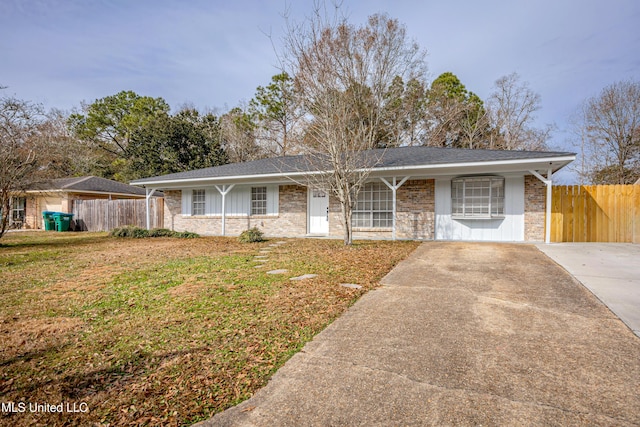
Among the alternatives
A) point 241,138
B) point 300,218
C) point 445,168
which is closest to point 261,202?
point 300,218

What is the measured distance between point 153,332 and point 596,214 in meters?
12.4

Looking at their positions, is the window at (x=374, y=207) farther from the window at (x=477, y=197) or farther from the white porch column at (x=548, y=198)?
the white porch column at (x=548, y=198)

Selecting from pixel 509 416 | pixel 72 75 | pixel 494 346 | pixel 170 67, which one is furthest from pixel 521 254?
pixel 72 75

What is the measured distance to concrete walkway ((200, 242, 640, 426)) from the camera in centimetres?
193

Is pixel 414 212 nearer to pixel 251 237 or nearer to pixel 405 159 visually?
pixel 405 159

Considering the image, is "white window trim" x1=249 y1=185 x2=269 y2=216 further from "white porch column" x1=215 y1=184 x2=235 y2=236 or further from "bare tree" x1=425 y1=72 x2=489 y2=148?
"bare tree" x1=425 y1=72 x2=489 y2=148

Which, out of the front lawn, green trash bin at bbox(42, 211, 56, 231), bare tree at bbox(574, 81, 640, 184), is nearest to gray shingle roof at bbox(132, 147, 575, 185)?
the front lawn

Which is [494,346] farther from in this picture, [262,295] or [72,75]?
[72,75]

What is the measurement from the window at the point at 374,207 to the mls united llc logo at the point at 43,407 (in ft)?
34.2

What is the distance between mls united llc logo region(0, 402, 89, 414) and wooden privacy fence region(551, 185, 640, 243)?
12.0 metres

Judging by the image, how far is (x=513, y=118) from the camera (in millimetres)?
22656

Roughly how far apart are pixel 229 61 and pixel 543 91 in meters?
20.2

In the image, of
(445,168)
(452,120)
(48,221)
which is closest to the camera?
(445,168)

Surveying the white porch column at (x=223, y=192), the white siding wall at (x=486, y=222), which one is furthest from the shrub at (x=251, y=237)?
the white siding wall at (x=486, y=222)
